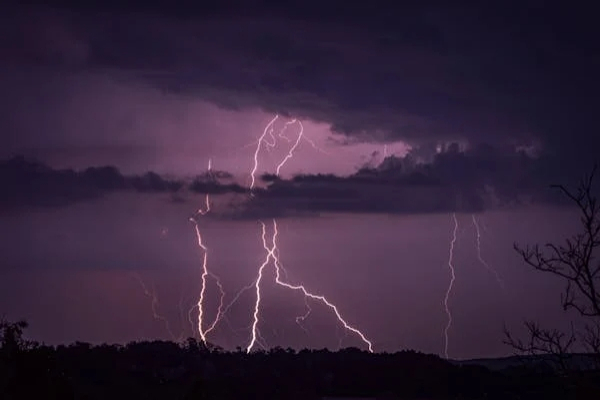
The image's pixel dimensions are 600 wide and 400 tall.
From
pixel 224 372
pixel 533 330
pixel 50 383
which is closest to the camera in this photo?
pixel 533 330

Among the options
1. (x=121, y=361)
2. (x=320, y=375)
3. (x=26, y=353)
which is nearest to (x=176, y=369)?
(x=121, y=361)

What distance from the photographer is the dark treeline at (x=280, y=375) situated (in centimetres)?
5566

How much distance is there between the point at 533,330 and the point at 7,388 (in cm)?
1700

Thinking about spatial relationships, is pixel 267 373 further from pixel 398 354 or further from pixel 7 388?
pixel 7 388

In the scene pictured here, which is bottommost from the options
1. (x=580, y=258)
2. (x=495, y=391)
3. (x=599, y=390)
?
(x=599, y=390)

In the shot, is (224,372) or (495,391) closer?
(495,391)

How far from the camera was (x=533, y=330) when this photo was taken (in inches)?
585

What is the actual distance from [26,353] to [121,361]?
35641mm

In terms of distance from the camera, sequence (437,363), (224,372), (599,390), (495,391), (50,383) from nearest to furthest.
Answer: (599,390) → (50,383) → (495,391) → (224,372) → (437,363)

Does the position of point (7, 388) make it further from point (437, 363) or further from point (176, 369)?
point (437, 363)

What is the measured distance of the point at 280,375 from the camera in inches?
2677

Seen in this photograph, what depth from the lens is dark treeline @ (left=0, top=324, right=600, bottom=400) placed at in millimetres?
55656

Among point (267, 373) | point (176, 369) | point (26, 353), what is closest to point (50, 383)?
point (26, 353)

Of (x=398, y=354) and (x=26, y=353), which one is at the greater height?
(x=398, y=354)
